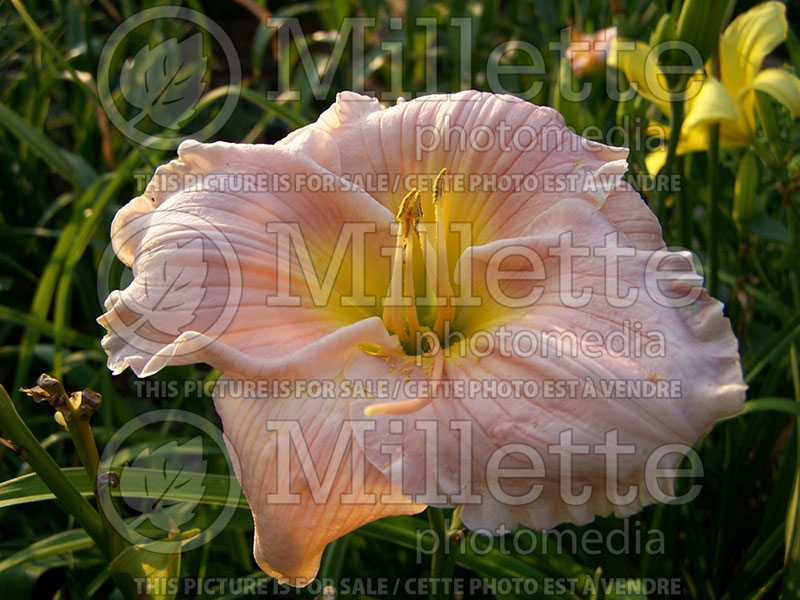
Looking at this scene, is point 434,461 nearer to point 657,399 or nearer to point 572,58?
point 657,399

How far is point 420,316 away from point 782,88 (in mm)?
609

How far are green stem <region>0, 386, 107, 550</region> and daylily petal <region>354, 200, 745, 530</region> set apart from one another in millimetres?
252

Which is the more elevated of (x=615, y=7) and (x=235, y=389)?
(x=615, y=7)

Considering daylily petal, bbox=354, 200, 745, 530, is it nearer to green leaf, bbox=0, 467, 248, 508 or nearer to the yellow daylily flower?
green leaf, bbox=0, 467, 248, 508

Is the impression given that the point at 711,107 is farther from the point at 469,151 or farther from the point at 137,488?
the point at 137,488

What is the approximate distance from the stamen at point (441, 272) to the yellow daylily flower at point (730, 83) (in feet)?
1.40

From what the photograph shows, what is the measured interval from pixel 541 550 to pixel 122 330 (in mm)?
595

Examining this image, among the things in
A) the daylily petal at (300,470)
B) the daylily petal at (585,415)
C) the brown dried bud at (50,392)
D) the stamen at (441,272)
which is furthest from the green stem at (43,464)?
the stamen at (441,272)

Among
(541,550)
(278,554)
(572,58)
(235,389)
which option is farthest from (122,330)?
(572,58)

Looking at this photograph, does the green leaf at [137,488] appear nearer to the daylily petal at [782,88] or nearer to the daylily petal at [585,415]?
the daylily petal at [585,415]

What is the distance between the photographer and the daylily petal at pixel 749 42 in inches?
40.4

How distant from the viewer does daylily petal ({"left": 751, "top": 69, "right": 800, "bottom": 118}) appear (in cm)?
94

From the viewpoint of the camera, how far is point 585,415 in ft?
1.75

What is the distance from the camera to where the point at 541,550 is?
2.95ft
